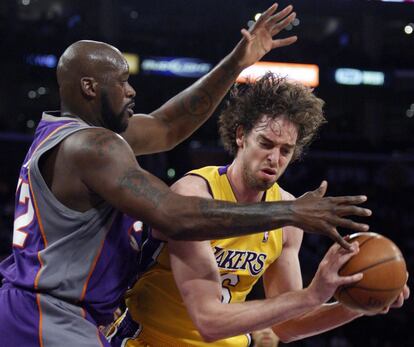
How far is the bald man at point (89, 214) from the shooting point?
9.42ft

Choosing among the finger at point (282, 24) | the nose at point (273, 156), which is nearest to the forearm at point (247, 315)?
the nose at point (273, 156)

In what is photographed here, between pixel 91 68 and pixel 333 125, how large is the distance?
1532 cm

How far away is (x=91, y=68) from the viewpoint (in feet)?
10.7

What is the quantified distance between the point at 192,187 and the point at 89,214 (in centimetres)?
63

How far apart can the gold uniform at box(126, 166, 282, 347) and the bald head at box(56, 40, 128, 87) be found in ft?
2.31

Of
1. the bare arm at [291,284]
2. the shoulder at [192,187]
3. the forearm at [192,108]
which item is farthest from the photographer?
the forearm at [192,108]

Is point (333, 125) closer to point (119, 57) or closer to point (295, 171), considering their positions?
point (295, 171)

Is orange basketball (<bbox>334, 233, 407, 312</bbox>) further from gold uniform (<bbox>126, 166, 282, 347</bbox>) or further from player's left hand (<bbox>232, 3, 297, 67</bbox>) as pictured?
player's left hand (<bbox>232, 3, 297, 67</bbox>)

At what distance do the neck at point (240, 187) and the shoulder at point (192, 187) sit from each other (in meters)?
0.17

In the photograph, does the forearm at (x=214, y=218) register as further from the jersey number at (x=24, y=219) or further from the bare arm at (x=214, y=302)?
the jersey number at (x=24, y=219)

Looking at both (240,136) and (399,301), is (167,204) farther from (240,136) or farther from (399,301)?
(399,301)

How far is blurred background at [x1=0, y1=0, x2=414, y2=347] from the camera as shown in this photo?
1316 centimetres

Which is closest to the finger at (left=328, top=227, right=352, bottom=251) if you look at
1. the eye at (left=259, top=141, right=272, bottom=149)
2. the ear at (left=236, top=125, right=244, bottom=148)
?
the eye at (left=259, top=141, right=272, bottom=149)

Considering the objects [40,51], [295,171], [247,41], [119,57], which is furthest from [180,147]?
[119,57]
